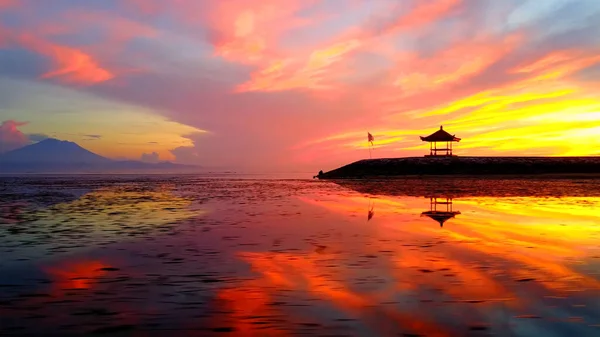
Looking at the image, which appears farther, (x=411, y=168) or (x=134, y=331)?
(x=411, y=168)

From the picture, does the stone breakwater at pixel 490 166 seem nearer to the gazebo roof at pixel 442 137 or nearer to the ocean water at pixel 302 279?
the gazebo roof at pixel 442 137

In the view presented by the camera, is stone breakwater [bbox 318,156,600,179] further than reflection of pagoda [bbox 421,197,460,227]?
Yes

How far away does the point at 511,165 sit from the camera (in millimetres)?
78188

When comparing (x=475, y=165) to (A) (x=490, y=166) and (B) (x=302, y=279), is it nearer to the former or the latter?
(A) (x=490, y=166)

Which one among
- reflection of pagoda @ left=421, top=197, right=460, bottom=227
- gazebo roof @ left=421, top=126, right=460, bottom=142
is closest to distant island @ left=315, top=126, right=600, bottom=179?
gazebo roof @ left=421, top=126, right=460, bottom=142

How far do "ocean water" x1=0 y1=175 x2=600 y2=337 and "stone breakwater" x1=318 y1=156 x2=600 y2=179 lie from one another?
195 ft

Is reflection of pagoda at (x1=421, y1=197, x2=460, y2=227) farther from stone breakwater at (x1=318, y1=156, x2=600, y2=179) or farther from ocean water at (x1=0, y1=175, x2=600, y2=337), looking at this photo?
stone breakwater at (x1=318, y1=156, x2=600, y2=179)

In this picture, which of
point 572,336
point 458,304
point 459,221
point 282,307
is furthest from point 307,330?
point 459,221

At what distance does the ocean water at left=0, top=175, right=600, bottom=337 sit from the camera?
685 centimetres

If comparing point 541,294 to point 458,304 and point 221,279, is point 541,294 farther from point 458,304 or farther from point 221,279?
point 221,279

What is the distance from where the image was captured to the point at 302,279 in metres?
9.77

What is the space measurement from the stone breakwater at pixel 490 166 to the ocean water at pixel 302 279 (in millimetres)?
59489

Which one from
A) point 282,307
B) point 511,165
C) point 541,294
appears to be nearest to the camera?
point 282,307

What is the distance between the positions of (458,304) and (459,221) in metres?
13.2
